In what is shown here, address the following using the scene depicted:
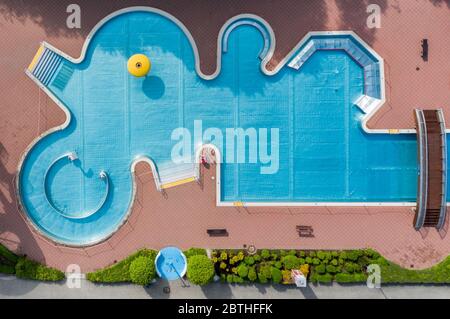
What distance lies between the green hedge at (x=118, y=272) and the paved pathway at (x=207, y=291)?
1.43ft

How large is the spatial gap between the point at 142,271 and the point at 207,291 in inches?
127

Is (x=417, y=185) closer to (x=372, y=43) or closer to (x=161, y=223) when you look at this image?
(x=372, y=43)

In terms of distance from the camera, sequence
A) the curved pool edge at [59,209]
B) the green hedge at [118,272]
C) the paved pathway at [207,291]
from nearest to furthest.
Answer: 1. the paved pathway at [207,291]
2. the green hedge at [118,272]
3. the curved pool edge at [59,209]

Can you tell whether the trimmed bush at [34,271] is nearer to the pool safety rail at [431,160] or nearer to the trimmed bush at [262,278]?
the trimmed bush at [262,278]

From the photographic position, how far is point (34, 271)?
52.6 feet

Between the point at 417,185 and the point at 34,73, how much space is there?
18.8 metres

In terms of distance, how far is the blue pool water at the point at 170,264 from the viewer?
15969 mm

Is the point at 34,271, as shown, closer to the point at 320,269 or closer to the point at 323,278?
the point at 320,269

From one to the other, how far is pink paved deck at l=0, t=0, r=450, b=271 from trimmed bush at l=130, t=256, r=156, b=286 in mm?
1038

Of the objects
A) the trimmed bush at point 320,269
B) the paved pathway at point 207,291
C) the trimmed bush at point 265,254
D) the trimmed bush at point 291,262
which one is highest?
the trimmed bush at point 265,254

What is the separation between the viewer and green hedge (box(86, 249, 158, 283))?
626 inches

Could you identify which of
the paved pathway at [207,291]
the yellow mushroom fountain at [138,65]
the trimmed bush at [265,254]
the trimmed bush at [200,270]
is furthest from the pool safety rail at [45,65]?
the trimmed bush at [265,254]

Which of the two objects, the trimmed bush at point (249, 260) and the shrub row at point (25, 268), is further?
the shrub row at point (25, 268)

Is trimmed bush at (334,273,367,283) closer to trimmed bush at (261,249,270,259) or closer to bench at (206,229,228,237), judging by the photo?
trimmed bush at (261,249,270,259)
